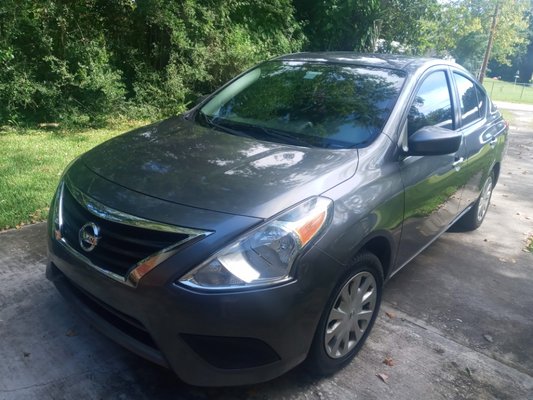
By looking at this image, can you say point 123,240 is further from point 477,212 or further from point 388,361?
point 477,212

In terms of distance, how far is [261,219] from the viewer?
7.14 ft

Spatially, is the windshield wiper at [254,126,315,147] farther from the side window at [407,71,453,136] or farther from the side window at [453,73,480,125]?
the side window at [453,73,480,125]

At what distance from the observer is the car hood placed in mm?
2299

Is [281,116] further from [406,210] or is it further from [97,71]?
[97,71]

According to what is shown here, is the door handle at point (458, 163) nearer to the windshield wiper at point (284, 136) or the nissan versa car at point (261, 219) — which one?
the nissan versa car at point (261, 219)

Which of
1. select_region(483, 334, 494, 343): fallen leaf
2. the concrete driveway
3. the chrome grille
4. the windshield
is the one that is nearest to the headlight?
the chrome grille

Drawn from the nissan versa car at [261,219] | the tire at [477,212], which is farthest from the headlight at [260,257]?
the tire at [477,212]

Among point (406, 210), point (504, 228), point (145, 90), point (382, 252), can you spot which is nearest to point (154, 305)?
point (382, 252)

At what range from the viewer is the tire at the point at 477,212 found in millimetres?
4965

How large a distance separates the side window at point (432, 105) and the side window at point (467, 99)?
0.30m

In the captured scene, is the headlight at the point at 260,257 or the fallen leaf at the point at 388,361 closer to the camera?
the headlight at the point at 260,257

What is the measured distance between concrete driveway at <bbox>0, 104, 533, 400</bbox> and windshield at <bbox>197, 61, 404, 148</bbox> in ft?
4.47

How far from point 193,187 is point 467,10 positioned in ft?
60.6

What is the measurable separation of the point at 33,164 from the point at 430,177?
4761mm
